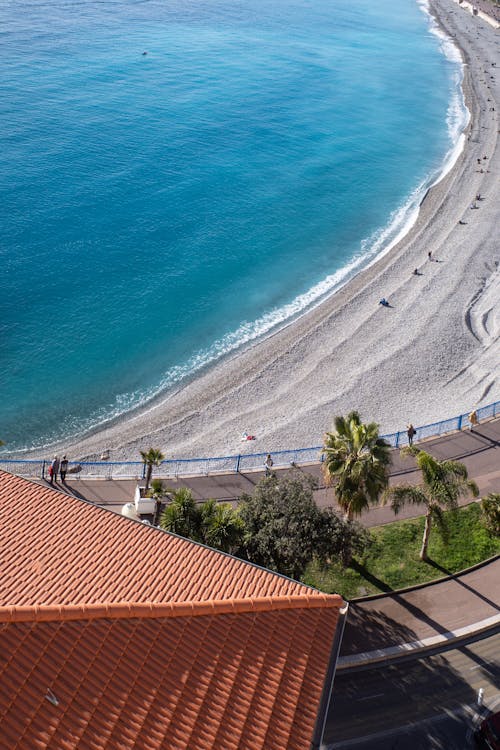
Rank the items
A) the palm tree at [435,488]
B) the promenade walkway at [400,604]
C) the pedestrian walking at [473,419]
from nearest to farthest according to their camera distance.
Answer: the promenade walkway at [400,604]
the palm tree at [435,488]
the pedestrian walking at [473,419]

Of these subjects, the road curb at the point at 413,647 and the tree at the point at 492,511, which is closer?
the road curb at the point at 413,647

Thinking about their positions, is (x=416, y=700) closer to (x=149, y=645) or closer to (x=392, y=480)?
(x=392, y=480)

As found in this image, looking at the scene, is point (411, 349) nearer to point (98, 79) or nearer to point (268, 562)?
point (268, 562)

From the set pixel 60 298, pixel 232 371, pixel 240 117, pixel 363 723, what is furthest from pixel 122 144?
pixel 363 723

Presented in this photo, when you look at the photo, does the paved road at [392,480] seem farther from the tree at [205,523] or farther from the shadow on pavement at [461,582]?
the tree at [205,523]

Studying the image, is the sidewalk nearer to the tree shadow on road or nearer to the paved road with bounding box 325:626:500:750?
the tree shadow on road

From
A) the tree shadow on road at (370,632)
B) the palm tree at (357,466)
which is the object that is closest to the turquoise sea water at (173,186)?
the palm tree at (357,466)
